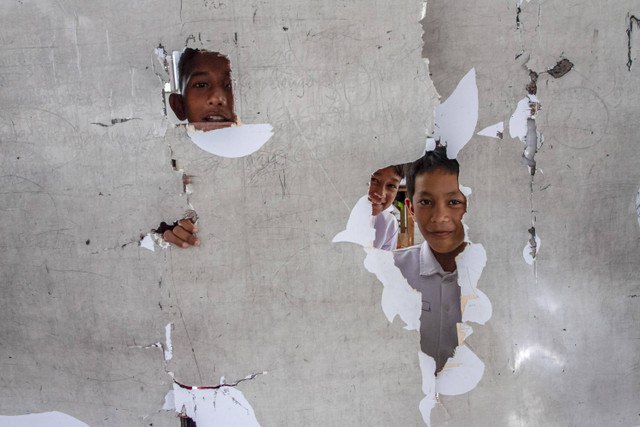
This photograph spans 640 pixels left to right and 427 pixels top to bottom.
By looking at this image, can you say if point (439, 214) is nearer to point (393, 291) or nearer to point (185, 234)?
point (393, 291)

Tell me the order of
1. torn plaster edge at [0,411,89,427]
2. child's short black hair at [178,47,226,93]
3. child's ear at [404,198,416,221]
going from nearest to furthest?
child's short black hair at [178,47,226,93]
child's ear at [404,198,416,221]
torn plaster edge at [0,411,89,427]

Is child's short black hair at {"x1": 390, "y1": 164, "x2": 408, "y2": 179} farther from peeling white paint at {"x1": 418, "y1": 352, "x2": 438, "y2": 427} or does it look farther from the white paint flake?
peeling white paint at {"x1": 418, "y1": 352, "x2": 438, "y2": 427}

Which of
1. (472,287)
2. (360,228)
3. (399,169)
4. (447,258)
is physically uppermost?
(399,169)

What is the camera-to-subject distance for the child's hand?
6.41 feet

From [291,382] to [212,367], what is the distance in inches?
13.7

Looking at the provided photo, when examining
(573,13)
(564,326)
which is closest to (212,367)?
(564,326)

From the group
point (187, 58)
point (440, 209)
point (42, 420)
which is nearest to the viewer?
point (187, 58)

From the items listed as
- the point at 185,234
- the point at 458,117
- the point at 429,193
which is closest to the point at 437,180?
the point at 429,193

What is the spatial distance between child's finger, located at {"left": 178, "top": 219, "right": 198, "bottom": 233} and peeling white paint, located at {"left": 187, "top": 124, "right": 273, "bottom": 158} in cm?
30

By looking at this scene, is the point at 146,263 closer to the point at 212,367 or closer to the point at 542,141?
the point at 212,367

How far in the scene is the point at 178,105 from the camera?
1914 mm

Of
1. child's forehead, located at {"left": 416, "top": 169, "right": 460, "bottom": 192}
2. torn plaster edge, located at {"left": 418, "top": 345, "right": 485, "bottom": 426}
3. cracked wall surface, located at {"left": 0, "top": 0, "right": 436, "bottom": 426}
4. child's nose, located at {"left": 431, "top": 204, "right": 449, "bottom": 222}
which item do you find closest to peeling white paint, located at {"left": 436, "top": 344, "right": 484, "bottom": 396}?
torn plaster edge, located at {"left": 418, "top": 345, "right": 485, "bottom": 426}

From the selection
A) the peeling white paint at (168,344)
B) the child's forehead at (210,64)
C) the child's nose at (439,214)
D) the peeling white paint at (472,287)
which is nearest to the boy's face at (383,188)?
the child's nose at (439,214)

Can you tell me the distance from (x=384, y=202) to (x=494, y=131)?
542 millimetres
